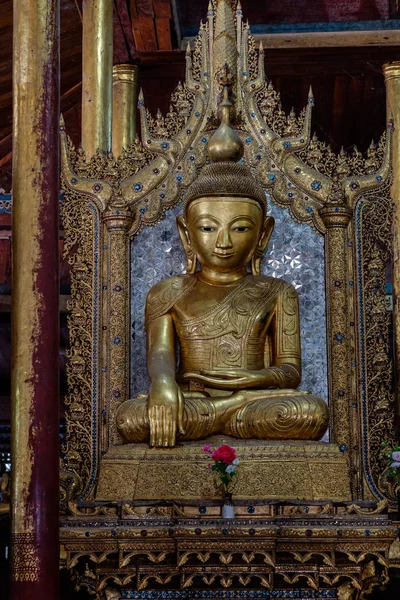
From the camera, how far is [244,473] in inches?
276

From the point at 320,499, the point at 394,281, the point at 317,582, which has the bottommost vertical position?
A: the point at 317,582

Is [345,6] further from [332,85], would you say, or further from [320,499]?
[320,499]

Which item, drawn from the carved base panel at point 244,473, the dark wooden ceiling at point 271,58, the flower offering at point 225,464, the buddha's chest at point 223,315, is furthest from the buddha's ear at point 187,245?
the dark wooden ceiling at point 271,58

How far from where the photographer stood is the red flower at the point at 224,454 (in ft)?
21.3

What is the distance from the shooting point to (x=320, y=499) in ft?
22.7

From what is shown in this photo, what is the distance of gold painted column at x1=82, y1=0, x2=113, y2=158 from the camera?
9.97 meters

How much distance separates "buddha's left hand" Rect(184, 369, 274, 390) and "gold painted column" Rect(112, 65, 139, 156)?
441 centimetres

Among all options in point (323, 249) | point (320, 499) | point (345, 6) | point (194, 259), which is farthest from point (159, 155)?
point (345, 6)

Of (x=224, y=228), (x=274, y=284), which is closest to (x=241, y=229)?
(x=224, y=228)

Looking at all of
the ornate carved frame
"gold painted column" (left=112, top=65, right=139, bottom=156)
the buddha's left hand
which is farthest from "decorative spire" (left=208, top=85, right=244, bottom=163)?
"gold painted column" (left=112, top=65, right=139, bottom=156)

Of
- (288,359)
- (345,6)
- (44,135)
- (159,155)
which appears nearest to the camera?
(44,135)

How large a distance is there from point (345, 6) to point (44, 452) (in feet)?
23.6

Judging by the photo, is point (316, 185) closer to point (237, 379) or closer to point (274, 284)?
point (274, 284)

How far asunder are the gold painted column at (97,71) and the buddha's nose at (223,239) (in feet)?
8.10
